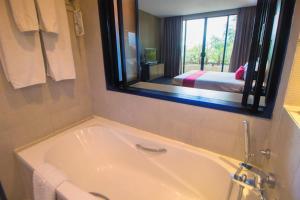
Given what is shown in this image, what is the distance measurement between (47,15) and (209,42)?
5017 millimetres

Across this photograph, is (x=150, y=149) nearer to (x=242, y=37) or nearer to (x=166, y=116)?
(x=166, y=116)

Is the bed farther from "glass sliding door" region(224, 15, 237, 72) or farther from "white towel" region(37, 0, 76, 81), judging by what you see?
"white towel" region(37, 0, 76, 81)

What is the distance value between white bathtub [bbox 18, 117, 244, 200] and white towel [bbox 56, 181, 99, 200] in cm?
35

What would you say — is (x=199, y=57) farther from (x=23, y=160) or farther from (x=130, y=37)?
(x=23, y=160)

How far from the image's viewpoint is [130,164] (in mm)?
1623

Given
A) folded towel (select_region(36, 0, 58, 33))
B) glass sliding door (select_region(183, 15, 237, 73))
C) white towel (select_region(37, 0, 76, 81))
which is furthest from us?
glass sliding door (select_region(183, 15, 237, 73))

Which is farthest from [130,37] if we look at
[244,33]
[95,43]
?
[244,33]

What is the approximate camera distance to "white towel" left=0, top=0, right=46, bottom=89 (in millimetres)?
1094

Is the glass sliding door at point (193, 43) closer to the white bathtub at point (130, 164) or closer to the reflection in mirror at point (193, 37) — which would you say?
the reflection in mirror at point (193, 37)

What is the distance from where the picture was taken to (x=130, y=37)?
1822 mm

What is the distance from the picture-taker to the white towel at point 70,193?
90 centimetres

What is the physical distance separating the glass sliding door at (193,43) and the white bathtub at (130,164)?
4679 millimetres

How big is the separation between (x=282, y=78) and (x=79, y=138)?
1.70 meters

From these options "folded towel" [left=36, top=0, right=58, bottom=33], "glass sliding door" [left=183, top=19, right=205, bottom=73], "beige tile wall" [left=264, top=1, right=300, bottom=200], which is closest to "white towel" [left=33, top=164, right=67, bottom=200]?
"folded towel" [left=36, top=0, right=58, bottom=33]
